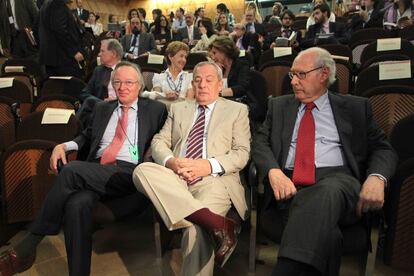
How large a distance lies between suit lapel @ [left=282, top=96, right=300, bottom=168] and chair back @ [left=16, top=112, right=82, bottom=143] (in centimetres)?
137

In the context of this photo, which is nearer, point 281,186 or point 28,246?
point 281,186

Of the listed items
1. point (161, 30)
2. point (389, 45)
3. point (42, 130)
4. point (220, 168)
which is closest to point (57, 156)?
point (42, 130)

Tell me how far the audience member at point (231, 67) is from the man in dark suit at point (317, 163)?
44.5 inches

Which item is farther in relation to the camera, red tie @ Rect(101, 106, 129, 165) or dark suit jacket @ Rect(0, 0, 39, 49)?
dark suit jacket @ Rect(0, 0, 39, 49)

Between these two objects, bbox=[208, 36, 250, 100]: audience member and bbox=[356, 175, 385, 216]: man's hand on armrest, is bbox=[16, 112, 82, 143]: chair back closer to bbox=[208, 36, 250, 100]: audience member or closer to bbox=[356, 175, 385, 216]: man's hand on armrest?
bbox=[208, 36, 250, 100]: audience member

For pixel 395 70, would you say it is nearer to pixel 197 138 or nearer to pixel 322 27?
pixel 197 138

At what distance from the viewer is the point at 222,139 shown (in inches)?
81.7

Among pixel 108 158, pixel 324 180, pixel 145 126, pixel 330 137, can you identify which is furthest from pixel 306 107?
pixel 108 158

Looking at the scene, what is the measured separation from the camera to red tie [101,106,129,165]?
222 cm

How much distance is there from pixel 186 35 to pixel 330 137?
19.2 ft

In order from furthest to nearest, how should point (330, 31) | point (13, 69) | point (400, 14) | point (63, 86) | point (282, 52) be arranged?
1. point (330, 31)
2. point (400, 14)
3. point (13, 69)
4. point (282, 52)
5. point (63, 86)

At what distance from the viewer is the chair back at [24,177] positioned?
2.20 m

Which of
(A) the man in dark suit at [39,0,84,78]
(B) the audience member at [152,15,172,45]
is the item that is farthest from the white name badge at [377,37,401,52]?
(B) the audience member at [152,15,172,45]

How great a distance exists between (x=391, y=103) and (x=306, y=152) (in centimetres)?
79
